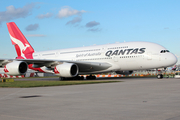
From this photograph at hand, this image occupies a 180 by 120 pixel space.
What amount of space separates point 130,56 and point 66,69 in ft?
25.4

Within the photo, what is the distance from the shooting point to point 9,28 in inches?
1510

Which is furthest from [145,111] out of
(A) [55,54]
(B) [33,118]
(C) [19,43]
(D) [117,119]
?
(C) [19,43]

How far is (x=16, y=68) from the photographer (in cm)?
2622

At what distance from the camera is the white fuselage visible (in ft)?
86.9

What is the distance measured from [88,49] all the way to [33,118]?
90.1 ft

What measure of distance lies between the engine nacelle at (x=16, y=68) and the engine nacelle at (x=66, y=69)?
3877 mm

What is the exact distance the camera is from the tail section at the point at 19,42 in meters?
38.1

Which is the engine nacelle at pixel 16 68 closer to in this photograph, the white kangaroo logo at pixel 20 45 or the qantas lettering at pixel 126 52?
the qantas lettering at pixel 126 52

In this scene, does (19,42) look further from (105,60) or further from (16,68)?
(105,60)

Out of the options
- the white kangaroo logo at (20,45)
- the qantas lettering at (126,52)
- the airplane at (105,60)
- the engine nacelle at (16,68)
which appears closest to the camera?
the engine nacelle at (16,68)

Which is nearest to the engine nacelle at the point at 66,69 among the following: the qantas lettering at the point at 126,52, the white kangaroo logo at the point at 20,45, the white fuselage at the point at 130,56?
the white fuselage at the point at 130,56

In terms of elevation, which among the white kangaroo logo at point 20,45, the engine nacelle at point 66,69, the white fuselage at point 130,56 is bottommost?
the engine nacelle at point 66,69

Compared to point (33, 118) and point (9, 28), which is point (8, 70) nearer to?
point (9, 28)

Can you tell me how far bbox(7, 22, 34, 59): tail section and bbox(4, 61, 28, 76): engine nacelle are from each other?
11.4 metres
